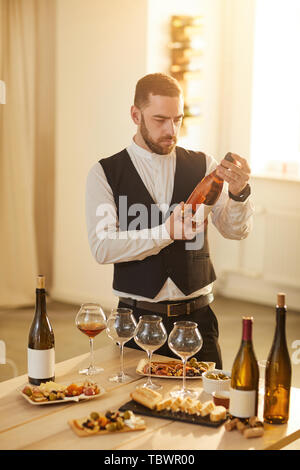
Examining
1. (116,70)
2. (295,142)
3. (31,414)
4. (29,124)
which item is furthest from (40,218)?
(31,414)

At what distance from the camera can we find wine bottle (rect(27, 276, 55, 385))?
192cm

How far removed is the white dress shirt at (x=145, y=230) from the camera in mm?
2361

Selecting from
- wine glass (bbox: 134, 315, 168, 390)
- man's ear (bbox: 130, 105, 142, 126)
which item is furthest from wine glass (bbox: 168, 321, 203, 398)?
man's ear (bbox: 130, 105, 142, 126)

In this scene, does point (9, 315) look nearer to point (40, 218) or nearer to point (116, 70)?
point (40, 218)

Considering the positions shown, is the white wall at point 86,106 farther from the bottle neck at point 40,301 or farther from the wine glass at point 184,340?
the wine glass at point 184,340

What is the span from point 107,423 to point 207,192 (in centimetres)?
95

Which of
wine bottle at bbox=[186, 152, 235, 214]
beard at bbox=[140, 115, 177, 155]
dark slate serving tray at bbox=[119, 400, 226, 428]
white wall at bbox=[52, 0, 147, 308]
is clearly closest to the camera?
dark slate serving tray at bbox=[119, 400, 226, 428]

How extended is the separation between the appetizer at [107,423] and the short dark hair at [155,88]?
1166mm

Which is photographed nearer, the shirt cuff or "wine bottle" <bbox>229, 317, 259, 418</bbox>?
"wine bottle" <bbox>229, 317, 259, 418</bbox>

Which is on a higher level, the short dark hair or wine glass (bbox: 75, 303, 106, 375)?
the short dark hair

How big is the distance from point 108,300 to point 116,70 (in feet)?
5.35

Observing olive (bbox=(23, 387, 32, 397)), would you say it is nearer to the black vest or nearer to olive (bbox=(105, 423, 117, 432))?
olive (bbox=(105, 423, 117, 432))

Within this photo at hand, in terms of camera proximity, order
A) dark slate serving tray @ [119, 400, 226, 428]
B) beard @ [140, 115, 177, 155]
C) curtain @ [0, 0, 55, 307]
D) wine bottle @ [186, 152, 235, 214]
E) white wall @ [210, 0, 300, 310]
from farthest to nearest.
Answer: white wall @ [210, 0, 300, 310] → curtain @ [0, 0, 55, 307] → beard @ [140, 115, 177, 155] → wine bottle @ [186, 152, 235, 214] → dark slate serving tray @ [119, 400, 226, 428]

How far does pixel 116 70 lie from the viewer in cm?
492
